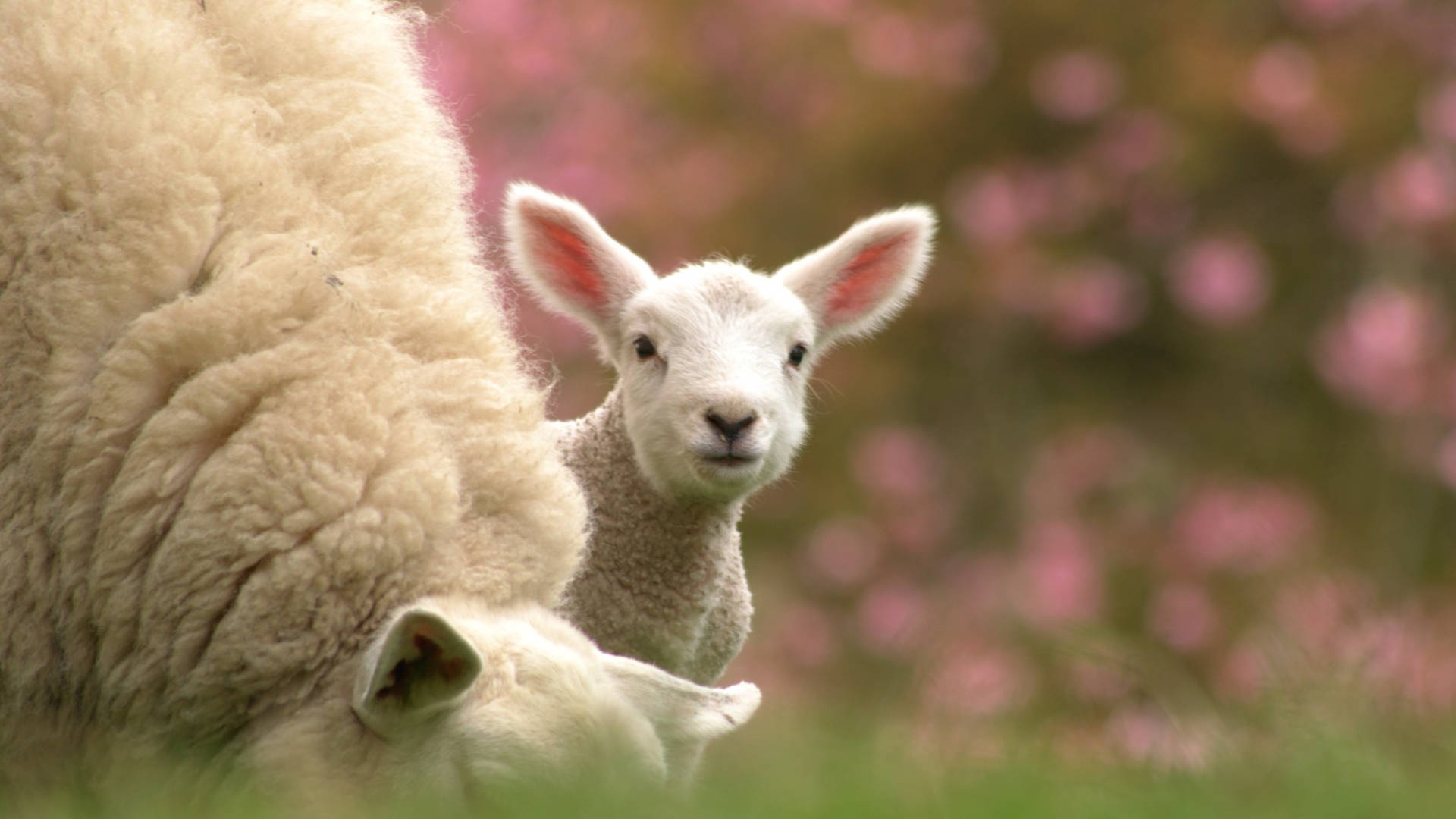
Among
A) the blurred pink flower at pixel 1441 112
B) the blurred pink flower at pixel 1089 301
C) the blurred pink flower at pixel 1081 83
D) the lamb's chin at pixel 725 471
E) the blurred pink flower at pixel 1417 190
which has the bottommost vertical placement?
the lamb's chin at pixel 725 471

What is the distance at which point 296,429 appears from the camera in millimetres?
3170

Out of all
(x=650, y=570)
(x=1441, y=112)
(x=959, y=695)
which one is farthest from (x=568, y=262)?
(x=1441, y=112)

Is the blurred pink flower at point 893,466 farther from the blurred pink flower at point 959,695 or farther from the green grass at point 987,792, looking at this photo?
the green grass at point 987,792

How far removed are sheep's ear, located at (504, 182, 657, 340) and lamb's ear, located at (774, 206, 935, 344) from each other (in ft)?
1.36

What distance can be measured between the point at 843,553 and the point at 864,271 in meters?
5.76

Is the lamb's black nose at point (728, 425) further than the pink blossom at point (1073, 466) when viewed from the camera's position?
No

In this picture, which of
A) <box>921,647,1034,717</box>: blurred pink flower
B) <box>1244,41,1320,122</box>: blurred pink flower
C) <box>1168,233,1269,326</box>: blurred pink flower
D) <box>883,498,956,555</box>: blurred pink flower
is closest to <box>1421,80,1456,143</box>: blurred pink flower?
<box>1244,41,1320,122</box>: blurred pink flower

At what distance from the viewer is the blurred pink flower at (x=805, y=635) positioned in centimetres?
1058

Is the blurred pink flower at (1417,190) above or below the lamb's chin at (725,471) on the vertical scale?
above

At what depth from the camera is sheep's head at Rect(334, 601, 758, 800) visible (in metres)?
2.90

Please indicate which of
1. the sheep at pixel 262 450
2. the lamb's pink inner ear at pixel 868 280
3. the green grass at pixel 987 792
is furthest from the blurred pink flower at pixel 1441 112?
the sheep at pixel 262 450

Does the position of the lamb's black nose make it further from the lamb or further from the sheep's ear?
the sheep's ear

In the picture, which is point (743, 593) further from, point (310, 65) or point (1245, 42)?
point (1245, 42)

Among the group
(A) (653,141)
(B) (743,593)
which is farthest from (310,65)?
(A) (653,141)
